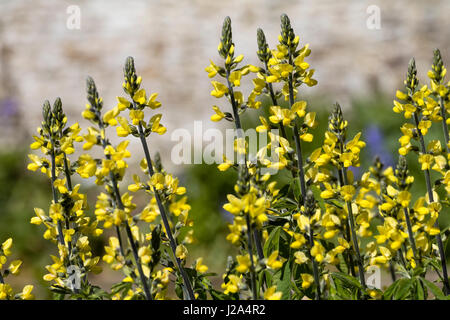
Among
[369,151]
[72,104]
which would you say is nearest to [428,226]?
[369,151]

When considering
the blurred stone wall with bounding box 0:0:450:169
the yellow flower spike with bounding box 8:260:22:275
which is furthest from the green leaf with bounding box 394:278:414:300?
the blurred stone wall with bounding box 0:0:450:169

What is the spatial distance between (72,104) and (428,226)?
5.86 meters

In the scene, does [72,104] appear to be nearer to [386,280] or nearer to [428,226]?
[386,280]

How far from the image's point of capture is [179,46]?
7168mm

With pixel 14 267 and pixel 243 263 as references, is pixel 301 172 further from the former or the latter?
pixel 14 267

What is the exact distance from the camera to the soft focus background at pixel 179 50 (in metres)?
6.43

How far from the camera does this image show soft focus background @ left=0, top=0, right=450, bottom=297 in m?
6.43

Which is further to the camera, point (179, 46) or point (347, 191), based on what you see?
point (179, 46)

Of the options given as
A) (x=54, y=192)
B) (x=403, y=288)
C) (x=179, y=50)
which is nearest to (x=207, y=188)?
(x=179, y=50)

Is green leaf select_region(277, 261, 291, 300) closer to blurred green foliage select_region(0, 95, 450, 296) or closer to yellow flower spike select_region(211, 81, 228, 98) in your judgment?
yellow flower spike select_region(211, 81, 228, 98)

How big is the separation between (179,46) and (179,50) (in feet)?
0.22

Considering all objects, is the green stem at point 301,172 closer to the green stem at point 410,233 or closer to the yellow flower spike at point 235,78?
the yellow flower spike at point 235,78

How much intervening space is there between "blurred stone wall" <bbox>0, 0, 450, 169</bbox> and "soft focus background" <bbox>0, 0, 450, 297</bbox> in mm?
13

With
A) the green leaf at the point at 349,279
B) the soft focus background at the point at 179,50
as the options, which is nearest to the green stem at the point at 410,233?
the green leaf at the point at 349,279
